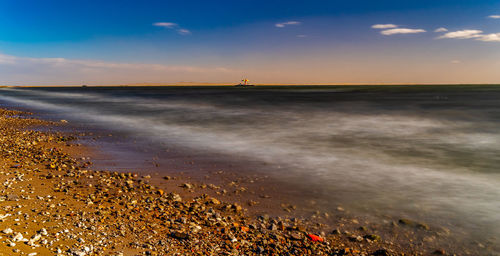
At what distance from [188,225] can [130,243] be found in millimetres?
1291

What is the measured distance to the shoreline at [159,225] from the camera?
5.43 m

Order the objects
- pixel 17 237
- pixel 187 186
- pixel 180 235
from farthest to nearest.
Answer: pixel 187 186 → pixel 180 235 → pixel 17 237

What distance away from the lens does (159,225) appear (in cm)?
643

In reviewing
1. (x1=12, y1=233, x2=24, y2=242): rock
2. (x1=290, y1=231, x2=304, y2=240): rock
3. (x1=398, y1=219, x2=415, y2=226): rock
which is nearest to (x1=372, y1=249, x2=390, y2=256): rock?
(x1=290, y1=231, x2=304, y2=240): rock

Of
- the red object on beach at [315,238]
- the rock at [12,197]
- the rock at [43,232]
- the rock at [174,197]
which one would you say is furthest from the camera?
the rock at [174,197]

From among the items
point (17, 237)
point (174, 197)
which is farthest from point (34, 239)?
point (174, 197)

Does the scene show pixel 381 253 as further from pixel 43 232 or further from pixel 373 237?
pixel 43 232

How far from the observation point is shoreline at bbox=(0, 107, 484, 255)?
5.43m

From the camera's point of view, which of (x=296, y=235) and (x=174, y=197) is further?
(x=174, y=197)

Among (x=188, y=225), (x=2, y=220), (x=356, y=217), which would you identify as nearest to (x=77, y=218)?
(x=2, y=220)

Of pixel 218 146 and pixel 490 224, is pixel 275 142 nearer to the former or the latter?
pixel 218 146

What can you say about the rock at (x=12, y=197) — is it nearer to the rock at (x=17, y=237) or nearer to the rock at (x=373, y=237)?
the rock at (x=17, y=237)

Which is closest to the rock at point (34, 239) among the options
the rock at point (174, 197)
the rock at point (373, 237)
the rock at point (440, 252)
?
the rock at point (174, 197)

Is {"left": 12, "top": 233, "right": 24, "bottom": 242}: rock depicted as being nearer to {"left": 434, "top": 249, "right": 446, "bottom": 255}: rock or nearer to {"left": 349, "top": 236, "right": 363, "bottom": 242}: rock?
{"left": 349, "top": 236, "right": 363, "bottom": 242}: rock
